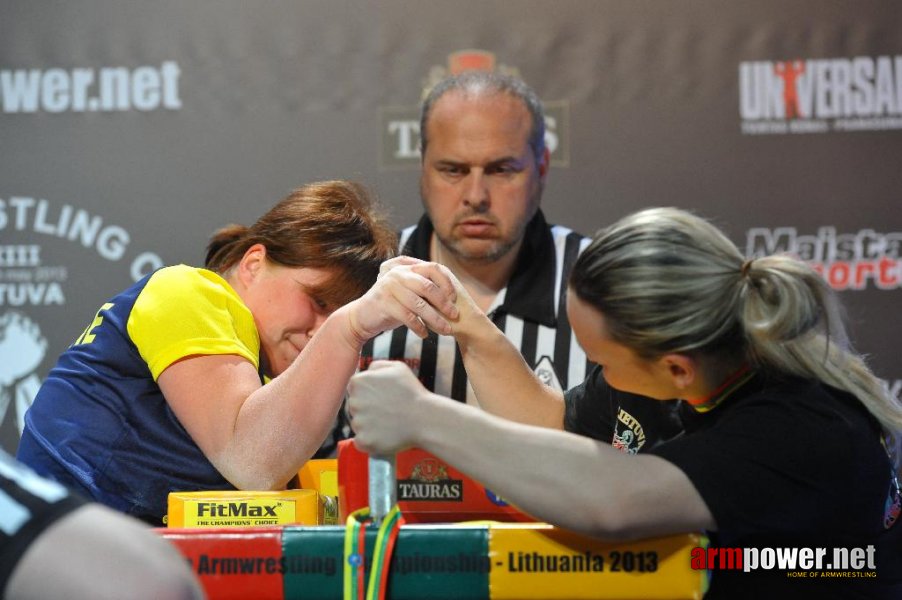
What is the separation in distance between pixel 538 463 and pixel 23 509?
1.94ft

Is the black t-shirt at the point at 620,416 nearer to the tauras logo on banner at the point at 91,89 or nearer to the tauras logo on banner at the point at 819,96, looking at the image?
the tauras logo on banner at the point at 819,96

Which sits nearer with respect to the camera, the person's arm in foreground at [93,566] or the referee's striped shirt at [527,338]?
the person's arm in foreground at [93,566]

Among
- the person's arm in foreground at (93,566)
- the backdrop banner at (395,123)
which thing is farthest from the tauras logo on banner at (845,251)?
the person's arm in foreground at (93,566)

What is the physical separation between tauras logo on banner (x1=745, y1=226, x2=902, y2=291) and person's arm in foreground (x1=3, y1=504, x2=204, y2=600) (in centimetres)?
253

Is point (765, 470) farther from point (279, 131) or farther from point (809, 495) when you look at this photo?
point (279, 131)

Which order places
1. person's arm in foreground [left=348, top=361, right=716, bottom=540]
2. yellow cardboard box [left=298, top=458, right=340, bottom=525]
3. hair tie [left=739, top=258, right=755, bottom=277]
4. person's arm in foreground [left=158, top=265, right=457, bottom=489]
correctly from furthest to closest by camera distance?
yellow cardboard box [left=298, top=458, right=340, bottom=525] < person's arm in foreground [left=158, top=265, right=457, bottom=489] < hair tie [left=739, top=258, right=755, bottom=277] < person's arm in foreground [left=348, top=361, right=716, bottom=540]

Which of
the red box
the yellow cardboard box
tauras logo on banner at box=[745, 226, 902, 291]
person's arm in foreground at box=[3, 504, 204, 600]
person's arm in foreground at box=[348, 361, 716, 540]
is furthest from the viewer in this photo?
tauras logo on banner at box=[745, 226, 902, 291]

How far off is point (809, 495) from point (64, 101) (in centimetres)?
269

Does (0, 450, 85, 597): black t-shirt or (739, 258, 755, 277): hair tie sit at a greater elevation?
(739, 258, 755, 277): hair tie

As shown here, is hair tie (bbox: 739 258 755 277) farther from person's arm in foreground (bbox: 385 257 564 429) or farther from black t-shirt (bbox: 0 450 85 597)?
black t-shirt (bbox: 0 450 85 597)

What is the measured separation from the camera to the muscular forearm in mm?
1831

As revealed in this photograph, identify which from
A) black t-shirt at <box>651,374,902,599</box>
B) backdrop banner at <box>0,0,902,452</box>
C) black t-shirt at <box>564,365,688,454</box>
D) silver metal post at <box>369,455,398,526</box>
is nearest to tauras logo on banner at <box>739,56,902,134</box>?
backdrop banner at <box>0,0,902,452</box>

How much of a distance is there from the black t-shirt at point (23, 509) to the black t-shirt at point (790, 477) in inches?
28.8

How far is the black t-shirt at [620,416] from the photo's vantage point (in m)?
1.66
